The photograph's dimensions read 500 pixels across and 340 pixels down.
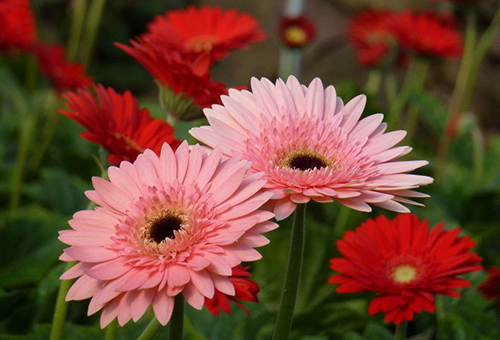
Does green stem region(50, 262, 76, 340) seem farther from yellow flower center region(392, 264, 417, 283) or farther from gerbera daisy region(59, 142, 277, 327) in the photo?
yellow flower center region(392, 264, 417, 283)

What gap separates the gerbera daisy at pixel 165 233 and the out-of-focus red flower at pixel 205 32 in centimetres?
42

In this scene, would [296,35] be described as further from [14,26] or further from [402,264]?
[402,264]

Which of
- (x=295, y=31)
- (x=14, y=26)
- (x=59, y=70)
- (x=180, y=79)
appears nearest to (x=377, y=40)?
(x=295, y=31)

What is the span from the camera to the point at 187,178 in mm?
499

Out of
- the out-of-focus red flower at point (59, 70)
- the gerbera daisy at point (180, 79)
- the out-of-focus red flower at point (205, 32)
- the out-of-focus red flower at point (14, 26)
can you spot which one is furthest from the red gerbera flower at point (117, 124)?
the out-of-focus red flower at point (59, 70)

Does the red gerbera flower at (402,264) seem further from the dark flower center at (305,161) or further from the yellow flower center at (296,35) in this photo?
the yellow flower center at (296,35)

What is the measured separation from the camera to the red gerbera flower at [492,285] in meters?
0.80

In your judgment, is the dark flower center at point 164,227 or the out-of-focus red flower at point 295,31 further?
the out-of-focus red flower at point 295,31

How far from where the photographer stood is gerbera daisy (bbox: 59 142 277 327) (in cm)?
45

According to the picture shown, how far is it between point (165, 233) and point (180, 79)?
0.63 feet

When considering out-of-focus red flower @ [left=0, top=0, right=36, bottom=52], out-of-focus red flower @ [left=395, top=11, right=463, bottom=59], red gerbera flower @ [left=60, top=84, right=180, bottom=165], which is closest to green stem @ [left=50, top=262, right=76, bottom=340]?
red gerbera flower @ [left=60, top=84, right=180, bottom=165]

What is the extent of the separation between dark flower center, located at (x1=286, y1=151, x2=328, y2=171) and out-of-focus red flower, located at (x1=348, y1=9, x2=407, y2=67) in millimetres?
1018

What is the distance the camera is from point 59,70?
4.66 feet

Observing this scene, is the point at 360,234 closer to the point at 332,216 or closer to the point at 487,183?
the point at 332,216
